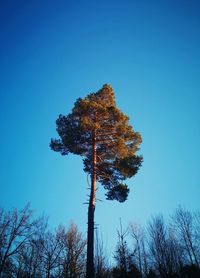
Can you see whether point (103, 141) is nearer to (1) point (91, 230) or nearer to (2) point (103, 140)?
(2) point (103, 140)

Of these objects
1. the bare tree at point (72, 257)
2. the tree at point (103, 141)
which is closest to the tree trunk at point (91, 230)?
the tree at point (103, 141)

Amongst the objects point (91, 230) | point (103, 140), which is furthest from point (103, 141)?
point (91, 230)

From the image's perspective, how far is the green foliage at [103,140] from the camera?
14.3 meters

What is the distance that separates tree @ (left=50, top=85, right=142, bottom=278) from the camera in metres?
14.2

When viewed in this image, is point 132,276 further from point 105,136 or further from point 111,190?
point 105,136

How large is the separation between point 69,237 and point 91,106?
66.3ft

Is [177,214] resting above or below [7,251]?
above

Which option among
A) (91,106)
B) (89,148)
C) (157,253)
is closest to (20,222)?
(89,148)

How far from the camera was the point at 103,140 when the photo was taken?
15.4 metres

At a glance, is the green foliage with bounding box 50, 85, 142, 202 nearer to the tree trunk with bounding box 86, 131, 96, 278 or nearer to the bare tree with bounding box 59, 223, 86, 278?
the tree trunk with bounding box 86, 131, 96, 278

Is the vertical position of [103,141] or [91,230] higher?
[103,141]

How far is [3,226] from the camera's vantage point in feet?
71.4

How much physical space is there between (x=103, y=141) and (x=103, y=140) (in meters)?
0.09

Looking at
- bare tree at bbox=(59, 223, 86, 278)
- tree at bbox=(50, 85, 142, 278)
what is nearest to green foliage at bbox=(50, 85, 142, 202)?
tree at bbox=(50, 85, 142, 278)
